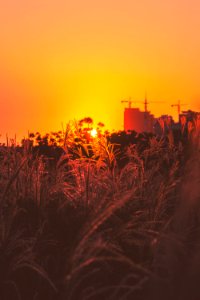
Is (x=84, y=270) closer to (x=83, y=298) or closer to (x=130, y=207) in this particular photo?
(x=83, y=298)

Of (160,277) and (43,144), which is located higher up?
(43,144)

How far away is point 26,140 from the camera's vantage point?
7113 millimetres

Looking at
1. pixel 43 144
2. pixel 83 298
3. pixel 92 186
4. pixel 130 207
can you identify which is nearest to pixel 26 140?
pixel 92 186

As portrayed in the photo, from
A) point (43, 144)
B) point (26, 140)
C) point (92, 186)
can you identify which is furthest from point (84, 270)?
point (43, 144)

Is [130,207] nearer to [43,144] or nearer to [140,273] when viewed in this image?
[140,273]

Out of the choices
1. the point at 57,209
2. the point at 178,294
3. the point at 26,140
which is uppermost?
the point at 26,140

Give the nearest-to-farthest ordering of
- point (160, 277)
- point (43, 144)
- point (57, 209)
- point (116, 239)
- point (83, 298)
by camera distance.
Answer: point (83, 298) < point (160, 277) < point (116, 239) < point (57, 209) < point (43, 144)

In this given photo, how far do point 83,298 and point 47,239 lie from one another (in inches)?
49.6

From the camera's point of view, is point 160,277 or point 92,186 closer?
point 160,277

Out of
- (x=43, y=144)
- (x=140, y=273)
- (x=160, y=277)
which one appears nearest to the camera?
(x=160, y=277)

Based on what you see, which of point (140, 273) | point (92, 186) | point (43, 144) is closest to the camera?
point (140, 273)

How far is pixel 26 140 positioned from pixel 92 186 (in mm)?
1552

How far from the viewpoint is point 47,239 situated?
188 inches

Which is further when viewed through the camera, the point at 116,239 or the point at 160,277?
the point at 116,239
